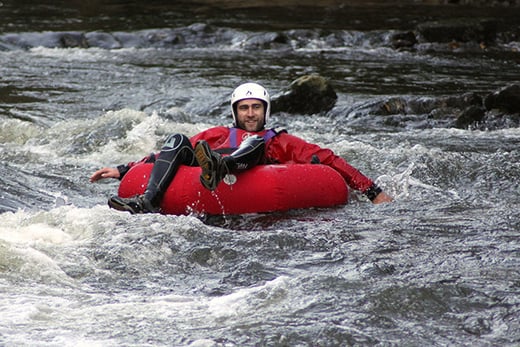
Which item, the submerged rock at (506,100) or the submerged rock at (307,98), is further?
the submerged rock at (307,98)

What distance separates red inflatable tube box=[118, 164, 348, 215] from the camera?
6426 mm

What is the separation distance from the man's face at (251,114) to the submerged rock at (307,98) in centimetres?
441

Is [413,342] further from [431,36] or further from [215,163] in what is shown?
[431,36]

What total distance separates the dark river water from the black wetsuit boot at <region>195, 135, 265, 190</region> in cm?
35

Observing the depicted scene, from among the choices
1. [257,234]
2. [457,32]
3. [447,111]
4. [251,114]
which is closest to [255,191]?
[257,234]

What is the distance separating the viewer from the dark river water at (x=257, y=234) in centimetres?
423

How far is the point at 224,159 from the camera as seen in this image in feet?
20.6

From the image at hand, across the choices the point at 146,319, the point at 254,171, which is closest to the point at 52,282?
the point at 146,319

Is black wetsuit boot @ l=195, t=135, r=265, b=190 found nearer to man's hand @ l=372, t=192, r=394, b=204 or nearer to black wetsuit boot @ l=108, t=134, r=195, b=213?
black wetsuit boot @ l=108, t=134, r=195, b=213

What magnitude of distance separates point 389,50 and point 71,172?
33.1ft

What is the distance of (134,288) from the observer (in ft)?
16.0

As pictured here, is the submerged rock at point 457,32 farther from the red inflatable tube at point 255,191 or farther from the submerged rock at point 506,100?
the red inflatable tube at point 255,191

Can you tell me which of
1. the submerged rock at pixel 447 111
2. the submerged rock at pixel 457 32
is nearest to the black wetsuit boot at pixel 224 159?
the submerged rock at pixel 447 111

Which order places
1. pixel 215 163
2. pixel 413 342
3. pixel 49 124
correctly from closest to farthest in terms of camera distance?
pixel 413 342 → pixel 215 163 → pixel 49 124
